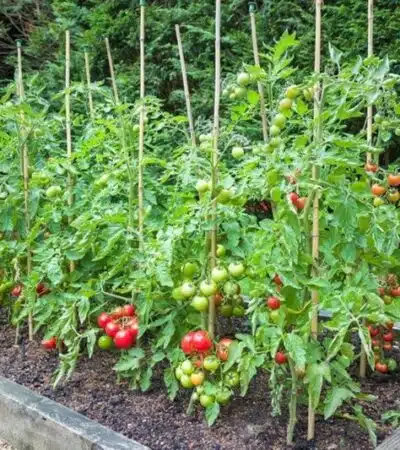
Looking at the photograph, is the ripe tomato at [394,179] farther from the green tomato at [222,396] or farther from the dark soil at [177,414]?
the green tomato at [222,396]

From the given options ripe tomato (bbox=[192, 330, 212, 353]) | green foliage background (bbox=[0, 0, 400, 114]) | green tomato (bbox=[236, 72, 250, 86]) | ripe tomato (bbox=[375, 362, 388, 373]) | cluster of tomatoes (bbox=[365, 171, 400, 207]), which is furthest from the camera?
green foliage background (bbox=[0, 0, 400, 114])

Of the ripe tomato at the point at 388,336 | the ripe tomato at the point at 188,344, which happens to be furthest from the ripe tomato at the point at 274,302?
the ripe tomato at the point at 388,336

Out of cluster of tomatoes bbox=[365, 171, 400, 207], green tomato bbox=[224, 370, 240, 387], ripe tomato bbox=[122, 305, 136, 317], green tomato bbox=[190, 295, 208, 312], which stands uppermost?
cluster of tomatoes bbox=[365, 171, 400, 207]

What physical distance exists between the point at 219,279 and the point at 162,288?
0.41 m

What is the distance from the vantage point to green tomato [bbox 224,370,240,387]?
2281mm

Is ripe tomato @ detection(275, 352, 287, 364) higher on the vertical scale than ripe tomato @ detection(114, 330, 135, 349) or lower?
higher

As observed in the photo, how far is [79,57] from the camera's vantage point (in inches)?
248

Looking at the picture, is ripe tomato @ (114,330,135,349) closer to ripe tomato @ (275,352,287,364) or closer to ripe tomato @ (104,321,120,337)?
ripe tomato @ (104,321,120,337)

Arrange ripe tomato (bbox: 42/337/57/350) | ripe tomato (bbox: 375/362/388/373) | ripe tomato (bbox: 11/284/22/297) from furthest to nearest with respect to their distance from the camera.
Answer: ripe tomato (bbox: 11/284/22/297) < ripe tomato (bbox: 42/337/57/350) < ripe tomato (bbox: 375/362/388/373)

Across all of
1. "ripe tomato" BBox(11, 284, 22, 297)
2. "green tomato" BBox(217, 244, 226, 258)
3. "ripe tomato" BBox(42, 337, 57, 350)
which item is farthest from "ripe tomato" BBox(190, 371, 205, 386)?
"ripe tomato" BBox(11, 284, 22, 297)

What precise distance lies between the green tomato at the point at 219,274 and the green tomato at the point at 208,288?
2 cm

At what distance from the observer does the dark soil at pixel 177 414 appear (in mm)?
2293


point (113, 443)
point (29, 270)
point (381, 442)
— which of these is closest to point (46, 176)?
point (29, 270)

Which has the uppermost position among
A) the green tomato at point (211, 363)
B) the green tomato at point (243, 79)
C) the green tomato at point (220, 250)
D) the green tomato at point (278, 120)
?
the green tomato at point (243, 79)
